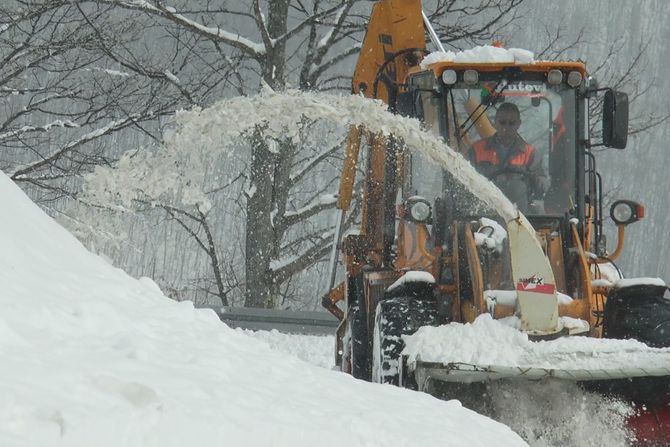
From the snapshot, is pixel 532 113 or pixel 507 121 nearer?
pixel 507 121

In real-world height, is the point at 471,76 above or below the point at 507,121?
above

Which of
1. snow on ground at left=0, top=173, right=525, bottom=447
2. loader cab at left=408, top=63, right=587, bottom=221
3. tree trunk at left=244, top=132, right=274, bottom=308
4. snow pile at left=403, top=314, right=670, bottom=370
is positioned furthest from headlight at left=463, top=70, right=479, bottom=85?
tree trunk at left=244, top=132, right=274, bottom=308

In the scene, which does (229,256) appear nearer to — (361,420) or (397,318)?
(397,318)

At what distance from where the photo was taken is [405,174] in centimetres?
713

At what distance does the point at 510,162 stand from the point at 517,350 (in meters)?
1.67

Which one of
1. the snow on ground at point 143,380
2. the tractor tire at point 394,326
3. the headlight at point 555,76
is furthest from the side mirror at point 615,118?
the snow on ground at point 143,380

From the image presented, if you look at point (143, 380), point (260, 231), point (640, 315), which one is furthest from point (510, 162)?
point (260, 231)

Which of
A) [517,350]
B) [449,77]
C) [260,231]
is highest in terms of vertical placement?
[449,77]

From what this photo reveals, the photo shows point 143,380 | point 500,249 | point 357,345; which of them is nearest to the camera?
point 143,380

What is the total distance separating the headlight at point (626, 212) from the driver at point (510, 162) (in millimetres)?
497

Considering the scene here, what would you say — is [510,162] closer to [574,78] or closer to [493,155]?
[493,155]

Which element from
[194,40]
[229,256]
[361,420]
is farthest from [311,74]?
[361,420]

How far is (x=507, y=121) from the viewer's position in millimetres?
6484

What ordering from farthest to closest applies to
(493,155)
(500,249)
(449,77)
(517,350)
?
(449,77)
(493,155)
(500,249)
(517,350)
